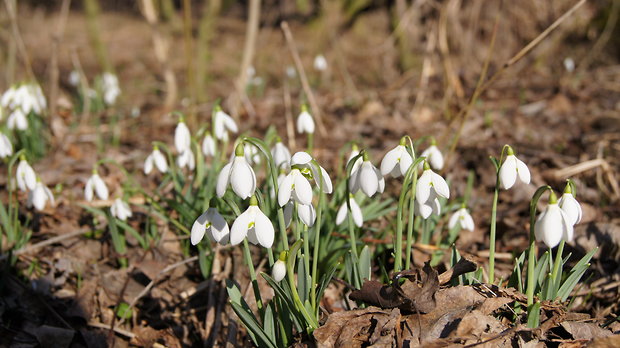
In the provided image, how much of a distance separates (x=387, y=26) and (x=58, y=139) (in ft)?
12.4

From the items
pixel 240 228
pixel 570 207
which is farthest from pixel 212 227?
pixel 570 207

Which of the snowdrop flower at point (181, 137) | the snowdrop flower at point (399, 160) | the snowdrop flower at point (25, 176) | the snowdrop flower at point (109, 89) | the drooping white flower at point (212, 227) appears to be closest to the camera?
the drooping white flower at point (212, 227)

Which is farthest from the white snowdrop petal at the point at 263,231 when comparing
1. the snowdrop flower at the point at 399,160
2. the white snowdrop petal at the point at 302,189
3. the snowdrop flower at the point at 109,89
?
the snowdrop flower at the point at 109,89

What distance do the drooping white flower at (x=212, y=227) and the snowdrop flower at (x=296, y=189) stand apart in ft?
0.72

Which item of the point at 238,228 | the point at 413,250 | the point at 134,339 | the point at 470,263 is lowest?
the point at 134,339

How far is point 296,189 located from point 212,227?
0.30 metres

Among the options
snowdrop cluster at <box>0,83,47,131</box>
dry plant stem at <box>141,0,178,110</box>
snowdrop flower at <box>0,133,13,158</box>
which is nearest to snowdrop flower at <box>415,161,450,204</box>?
snowdrop flower at <box>0,133,13,158</box>

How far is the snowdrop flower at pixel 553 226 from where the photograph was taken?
1.44m

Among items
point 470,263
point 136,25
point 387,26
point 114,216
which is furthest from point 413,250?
point 136,25

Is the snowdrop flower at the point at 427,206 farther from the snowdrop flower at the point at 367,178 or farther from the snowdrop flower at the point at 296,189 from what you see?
the snowdrop flower at the point at 296,189

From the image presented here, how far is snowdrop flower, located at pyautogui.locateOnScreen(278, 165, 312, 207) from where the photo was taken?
4.96ft

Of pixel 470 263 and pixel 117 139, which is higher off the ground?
pixel 470 263

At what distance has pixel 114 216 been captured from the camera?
2473mm

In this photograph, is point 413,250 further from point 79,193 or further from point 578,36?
point 578,36
